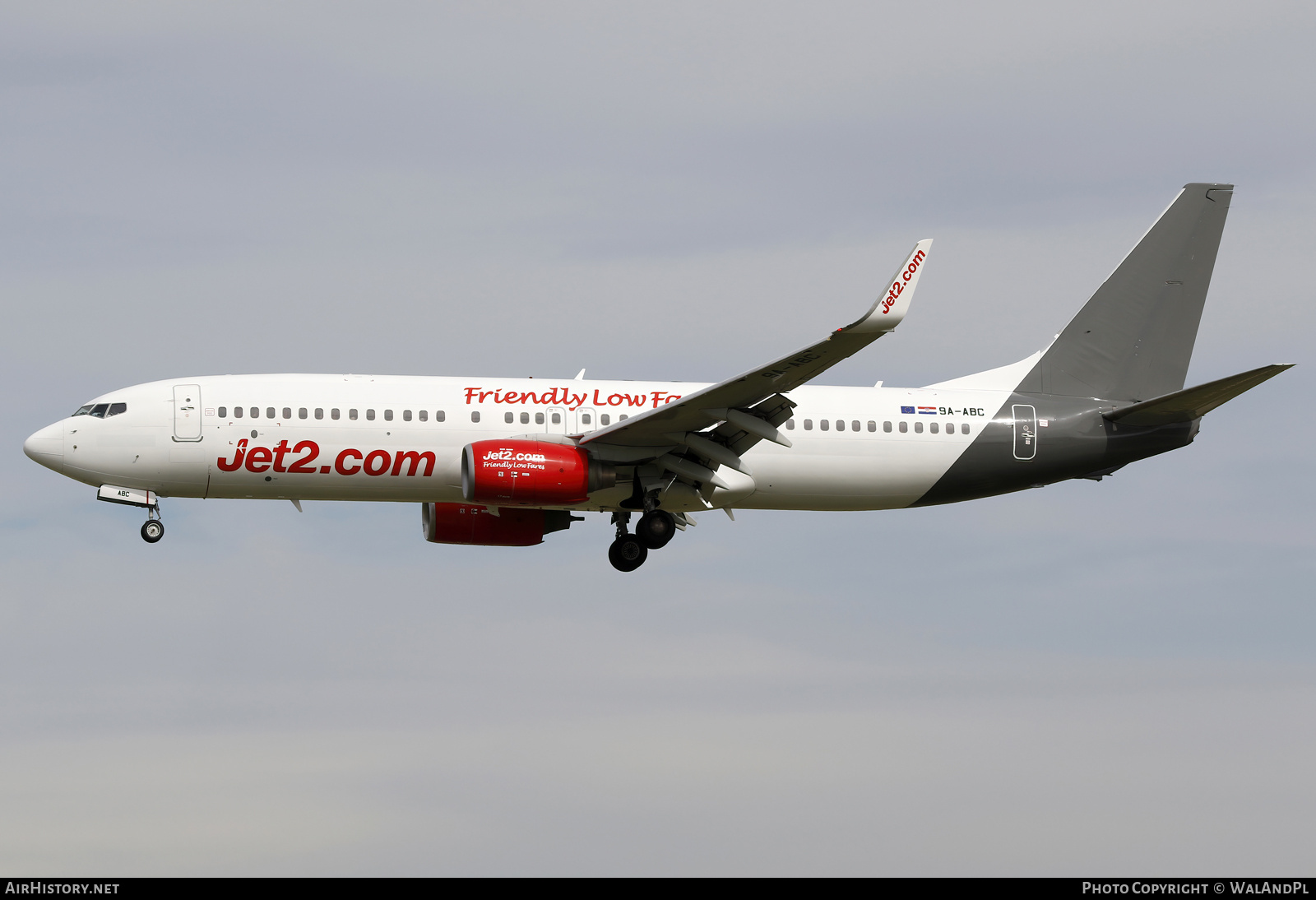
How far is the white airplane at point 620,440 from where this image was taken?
31609 mm

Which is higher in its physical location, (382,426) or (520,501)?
(382,426)

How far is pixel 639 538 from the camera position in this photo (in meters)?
34.1

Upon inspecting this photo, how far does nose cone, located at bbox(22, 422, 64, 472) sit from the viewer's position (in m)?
32.2

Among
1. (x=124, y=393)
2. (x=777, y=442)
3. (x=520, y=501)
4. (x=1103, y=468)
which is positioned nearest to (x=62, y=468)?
(x=124, y=393)

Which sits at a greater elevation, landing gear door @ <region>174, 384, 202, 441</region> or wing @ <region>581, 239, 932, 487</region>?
landing gear door @ <region>174, 384, 202, 441</region>

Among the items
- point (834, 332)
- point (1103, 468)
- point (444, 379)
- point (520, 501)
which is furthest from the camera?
point (1103, 468)

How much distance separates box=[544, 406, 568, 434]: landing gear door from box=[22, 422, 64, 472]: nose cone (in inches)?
412

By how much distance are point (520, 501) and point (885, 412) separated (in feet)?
29.6

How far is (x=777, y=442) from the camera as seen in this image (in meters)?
31.8

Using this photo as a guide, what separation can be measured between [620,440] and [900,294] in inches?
307

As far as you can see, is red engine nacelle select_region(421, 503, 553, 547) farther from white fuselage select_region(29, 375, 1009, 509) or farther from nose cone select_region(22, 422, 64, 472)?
nose cone select_region(22, 422, 64, 472)

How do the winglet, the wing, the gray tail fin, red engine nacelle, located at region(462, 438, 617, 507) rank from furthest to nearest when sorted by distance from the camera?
the gray tail fin
red engine nacelle, located at region(462, 438, 617, 507)
the wing
the winglet

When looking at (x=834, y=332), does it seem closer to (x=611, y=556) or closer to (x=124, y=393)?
(x=611, y=556)

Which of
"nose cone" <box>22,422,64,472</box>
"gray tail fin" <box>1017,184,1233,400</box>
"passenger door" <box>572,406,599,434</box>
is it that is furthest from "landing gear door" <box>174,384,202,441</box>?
"gray tail fin" <box>1017,184,1233,400</box>
